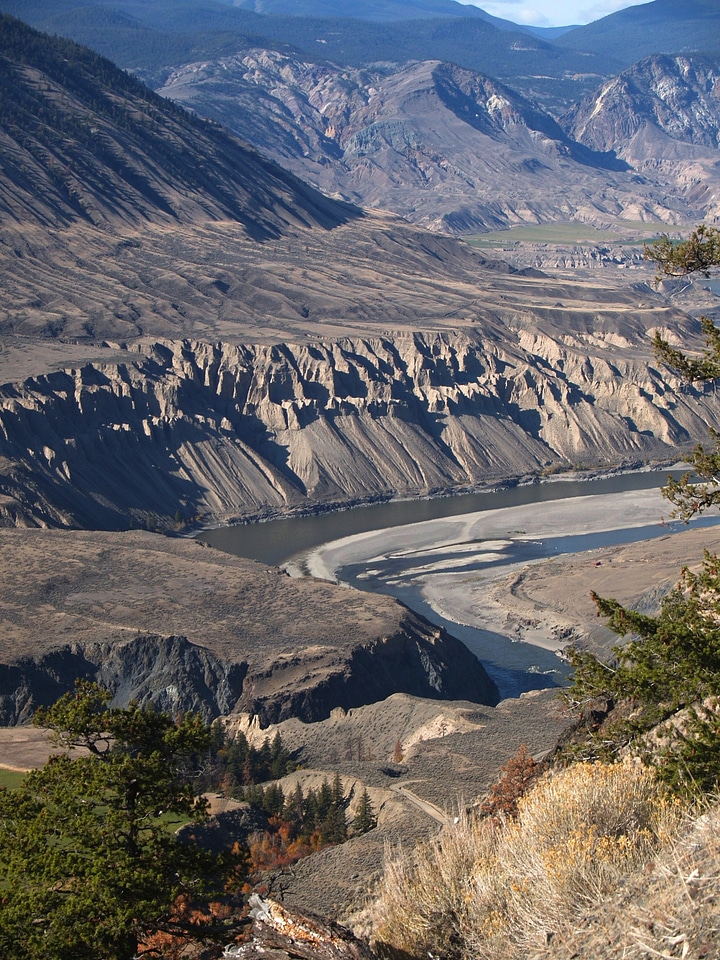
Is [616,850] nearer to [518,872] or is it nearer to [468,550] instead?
[518,872]

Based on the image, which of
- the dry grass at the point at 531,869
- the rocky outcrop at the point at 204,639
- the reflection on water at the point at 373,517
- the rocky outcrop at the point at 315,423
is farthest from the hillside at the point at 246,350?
the dry grass at the point at 531,869

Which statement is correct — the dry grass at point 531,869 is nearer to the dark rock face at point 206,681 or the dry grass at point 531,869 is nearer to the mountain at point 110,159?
the dark rock face at point 206,681

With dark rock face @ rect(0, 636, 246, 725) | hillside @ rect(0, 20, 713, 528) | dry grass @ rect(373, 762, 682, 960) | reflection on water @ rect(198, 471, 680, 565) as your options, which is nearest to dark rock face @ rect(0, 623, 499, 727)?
dark rock face @ rect(0, 636, 246, 725)

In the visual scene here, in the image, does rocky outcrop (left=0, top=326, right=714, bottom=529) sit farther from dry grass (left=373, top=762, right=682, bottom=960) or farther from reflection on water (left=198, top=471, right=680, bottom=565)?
dry grass (left=373, top=762, right=682, bottom=960)

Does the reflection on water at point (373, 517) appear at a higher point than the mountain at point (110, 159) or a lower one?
lower

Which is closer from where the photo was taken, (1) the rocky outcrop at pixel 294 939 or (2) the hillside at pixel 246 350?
(1) the rocky outcrop at pixel 294 939
